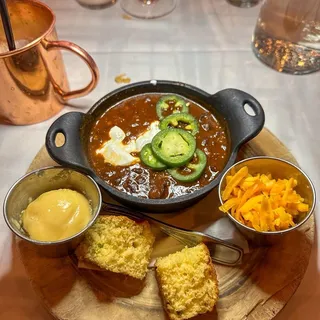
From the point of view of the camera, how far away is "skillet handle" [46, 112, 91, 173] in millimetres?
1329

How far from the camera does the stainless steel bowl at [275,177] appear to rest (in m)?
1.22

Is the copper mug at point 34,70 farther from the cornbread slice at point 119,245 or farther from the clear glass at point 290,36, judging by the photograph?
the clear glass at point 290,36

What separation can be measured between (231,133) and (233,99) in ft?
0.37

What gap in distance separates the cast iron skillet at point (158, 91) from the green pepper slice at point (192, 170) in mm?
82

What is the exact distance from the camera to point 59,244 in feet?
3.86

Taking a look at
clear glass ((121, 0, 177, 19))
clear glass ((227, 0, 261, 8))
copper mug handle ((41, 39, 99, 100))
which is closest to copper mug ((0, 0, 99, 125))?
copper mug handle ((41, 39, 99, 100))

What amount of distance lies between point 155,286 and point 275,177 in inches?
18.9

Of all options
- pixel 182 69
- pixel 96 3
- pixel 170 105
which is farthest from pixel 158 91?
pixel 96 3

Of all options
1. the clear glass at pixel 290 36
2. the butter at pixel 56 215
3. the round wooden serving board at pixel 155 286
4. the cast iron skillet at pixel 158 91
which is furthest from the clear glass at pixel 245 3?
the butter at pixel 56 215

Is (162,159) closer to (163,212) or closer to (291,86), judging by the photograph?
(163,212)

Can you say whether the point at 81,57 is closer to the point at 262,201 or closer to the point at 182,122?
the point at 182,122

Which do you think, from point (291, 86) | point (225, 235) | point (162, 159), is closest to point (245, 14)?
point (291, 86)

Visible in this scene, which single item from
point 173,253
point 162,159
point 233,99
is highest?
point 233,99

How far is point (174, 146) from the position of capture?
144cm
